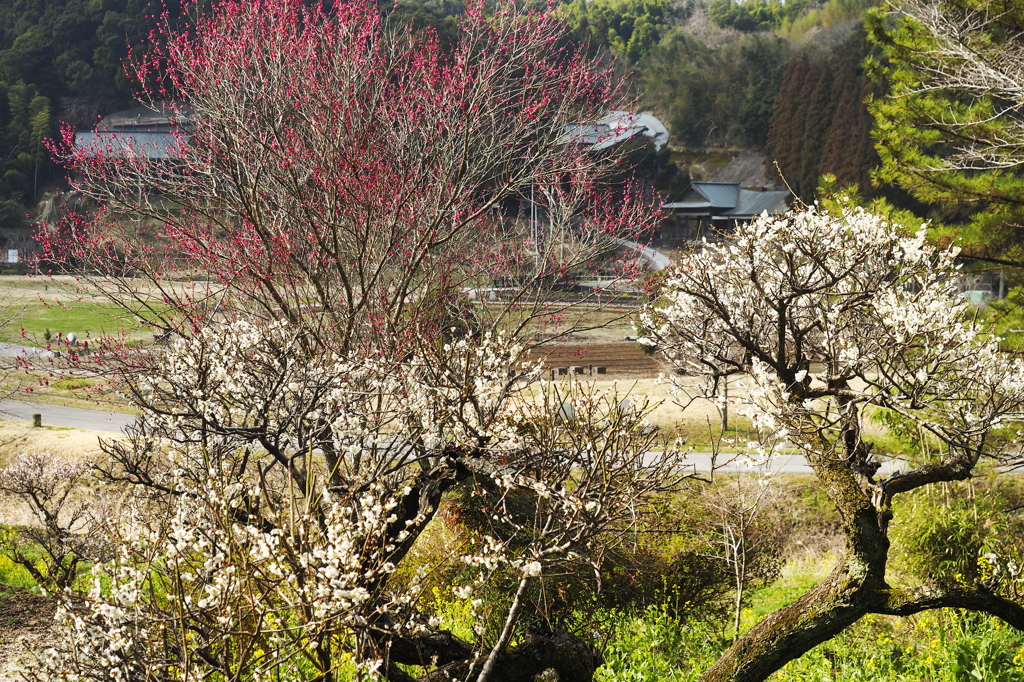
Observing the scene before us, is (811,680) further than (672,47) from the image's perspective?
No

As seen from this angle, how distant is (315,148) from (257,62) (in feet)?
2.74

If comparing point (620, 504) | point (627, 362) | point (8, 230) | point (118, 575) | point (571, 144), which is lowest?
point (627, 362)

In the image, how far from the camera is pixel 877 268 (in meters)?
5.52

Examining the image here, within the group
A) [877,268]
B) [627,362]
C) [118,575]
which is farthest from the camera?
[627,362]

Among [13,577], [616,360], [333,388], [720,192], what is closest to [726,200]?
[720,192]

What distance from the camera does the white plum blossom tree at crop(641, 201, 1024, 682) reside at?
4645 millimetres

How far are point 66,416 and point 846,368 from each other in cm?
1688

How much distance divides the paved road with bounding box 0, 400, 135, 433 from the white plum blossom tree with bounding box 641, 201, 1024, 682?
13.5m

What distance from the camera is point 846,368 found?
5.15m

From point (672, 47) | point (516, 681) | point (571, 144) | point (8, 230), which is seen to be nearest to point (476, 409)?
point (516, 681)

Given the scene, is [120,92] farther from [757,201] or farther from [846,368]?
[846,368]

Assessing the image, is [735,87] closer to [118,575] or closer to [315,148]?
[315,148]

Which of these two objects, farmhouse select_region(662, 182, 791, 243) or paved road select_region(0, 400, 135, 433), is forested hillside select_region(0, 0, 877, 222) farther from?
paved road select_region(0, 400, 135, 433)

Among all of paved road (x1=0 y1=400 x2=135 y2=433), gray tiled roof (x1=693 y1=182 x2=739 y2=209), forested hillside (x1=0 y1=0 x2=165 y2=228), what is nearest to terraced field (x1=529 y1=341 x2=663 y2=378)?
paved road (x1=0 y1=400 x2=135 y2=433)
